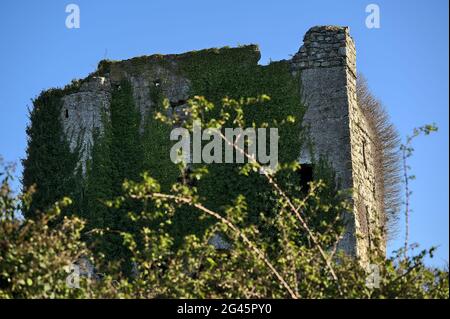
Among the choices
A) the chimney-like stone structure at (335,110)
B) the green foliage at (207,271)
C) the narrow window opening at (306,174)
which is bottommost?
the green foliage at (207,271)

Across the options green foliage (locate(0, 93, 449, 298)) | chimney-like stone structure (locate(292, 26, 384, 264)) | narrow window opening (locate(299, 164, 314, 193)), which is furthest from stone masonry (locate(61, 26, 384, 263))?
green foliage (locate(0, 93, 449, 298))

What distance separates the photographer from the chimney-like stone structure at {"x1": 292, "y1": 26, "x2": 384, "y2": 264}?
633 inches

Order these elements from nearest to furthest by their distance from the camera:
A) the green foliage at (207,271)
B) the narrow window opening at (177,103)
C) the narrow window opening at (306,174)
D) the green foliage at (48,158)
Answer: the green foliage at (207,271)
the narrow window opening at (306,174)
the green foliage at (48,158)
the narrow window opening at (177,103)

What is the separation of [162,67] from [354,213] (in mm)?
4544

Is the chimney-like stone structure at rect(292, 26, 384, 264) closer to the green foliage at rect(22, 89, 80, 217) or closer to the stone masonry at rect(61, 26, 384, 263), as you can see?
the stone masonry at rect(61, 26, 384, 263)

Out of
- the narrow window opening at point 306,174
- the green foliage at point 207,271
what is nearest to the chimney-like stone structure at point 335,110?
the narrow window opening at point 306,174

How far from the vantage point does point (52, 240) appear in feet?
Result: 33.6

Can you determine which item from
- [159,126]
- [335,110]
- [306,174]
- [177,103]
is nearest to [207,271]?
[306,174]

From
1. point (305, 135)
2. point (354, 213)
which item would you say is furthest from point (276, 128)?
point (354, 213)

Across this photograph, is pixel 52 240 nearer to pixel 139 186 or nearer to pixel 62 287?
pixel 62 287

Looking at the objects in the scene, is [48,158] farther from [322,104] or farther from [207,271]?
[207,271]

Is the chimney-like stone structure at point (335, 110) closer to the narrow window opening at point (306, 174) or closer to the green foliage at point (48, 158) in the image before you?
the narrow window opening at point (306, 174)

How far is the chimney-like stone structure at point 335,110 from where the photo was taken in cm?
1608

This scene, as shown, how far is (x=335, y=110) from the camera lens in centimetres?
1633
